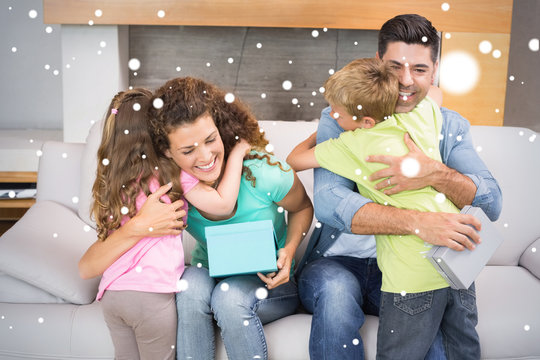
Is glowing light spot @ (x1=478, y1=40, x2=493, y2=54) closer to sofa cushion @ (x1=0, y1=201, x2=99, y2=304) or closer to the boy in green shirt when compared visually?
the boy in green shirt

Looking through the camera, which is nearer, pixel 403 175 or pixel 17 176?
pixel 403 175

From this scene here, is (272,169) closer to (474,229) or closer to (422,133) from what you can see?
(422,133)

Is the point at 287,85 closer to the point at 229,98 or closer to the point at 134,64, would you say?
the point at 134,64

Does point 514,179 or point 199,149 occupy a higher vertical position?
point 199,149

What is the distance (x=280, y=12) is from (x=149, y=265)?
1.84 meters

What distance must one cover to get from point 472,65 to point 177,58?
1.71 metres

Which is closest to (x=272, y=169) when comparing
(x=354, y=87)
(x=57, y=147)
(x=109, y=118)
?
(x=354, y=87)

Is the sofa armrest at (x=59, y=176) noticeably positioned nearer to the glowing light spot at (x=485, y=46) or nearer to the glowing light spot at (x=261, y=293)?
the glowing light spot at (x=261, y=293)

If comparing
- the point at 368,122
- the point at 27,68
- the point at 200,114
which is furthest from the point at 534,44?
the point at 27,68

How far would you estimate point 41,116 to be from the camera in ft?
12.4

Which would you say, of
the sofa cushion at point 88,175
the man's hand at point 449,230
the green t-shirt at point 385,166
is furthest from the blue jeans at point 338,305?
the sofa cushion at point 88,175

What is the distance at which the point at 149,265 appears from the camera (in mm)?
1399

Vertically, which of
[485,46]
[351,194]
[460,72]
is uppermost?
[485,46]

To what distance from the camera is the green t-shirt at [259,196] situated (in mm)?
1489
